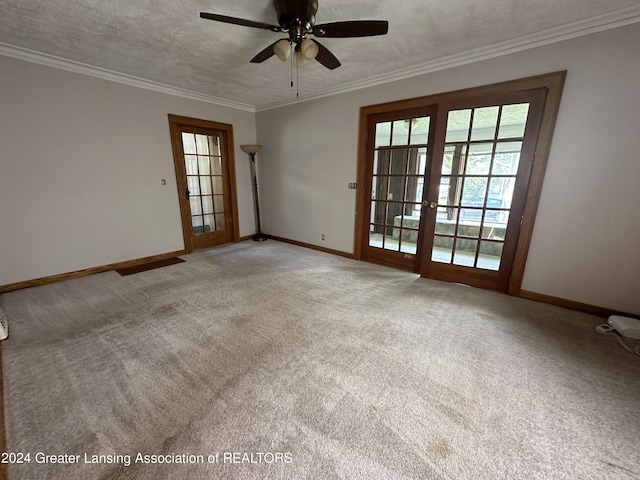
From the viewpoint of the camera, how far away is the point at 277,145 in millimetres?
4609

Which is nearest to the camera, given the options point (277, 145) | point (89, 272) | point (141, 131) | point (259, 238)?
point (89, 272)

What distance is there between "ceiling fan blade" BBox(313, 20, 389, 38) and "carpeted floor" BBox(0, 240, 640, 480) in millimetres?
2327

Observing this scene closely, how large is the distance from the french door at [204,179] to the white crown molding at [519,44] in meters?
2.50

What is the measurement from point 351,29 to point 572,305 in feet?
10.7

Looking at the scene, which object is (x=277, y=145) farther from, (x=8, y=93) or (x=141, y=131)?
(x=8, y=93)

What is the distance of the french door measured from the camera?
396 centimetres

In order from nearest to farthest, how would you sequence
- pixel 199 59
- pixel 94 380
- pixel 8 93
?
pixel 94 380, pixel 8 93, pixel 199 59

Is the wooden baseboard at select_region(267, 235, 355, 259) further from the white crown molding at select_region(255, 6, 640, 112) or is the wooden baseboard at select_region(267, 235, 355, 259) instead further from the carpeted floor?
the white crown molding at select_region(255, 6, 640, 112)

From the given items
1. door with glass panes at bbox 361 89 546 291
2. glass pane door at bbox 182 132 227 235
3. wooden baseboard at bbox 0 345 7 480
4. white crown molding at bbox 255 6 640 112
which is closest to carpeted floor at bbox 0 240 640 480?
wooden baseboard at bbox 0 345 7 480

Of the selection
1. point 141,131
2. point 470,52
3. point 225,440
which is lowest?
point 225,440

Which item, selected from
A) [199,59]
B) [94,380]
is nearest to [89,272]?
[94,380]

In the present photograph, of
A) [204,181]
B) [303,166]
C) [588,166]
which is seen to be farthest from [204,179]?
[588,166]

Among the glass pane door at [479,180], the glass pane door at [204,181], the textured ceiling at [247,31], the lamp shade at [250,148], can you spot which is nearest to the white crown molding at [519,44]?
the textured ceiling at [247,31]

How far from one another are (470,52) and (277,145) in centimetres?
316
